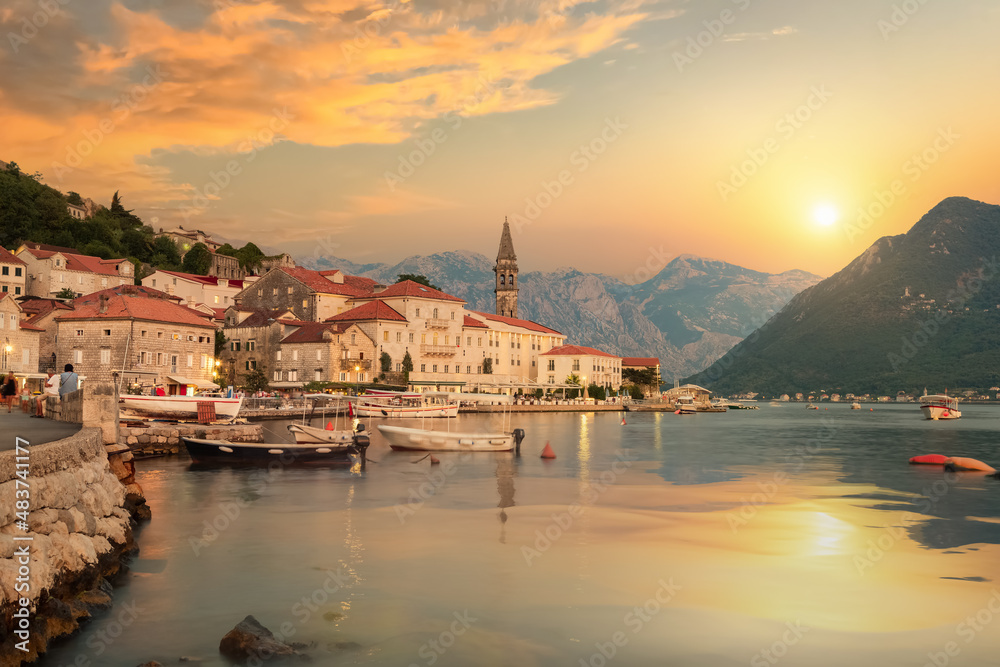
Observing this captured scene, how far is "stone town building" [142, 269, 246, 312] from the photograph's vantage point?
110m

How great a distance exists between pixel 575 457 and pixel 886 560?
30.3 metres

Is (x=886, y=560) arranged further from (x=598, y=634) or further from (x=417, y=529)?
(x=417, y=529)

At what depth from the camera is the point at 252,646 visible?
488 inches

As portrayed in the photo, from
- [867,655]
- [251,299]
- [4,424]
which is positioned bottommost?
[867,655]

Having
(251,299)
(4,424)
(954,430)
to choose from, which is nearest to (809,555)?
(4,424)

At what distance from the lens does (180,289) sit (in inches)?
4417

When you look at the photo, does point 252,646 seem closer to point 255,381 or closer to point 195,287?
point 255,381

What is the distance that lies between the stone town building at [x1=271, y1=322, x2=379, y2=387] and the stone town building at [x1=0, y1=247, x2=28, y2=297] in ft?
101

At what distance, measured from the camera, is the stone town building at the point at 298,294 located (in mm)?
105562

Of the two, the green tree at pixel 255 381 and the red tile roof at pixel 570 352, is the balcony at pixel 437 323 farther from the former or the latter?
the red tile roof at pixel 570 352

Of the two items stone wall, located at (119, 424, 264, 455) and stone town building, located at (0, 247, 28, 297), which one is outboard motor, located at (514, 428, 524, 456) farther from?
stone town building, located at (0, 247, 28, 297)

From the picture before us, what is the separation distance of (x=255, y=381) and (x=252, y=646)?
3302 inches

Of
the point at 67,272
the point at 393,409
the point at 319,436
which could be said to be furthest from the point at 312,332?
the point at 319,436

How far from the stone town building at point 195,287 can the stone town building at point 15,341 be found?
33.5 metres
